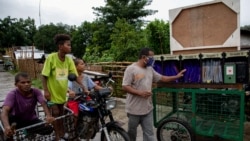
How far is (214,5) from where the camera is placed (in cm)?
417

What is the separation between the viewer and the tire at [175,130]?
3613 mm

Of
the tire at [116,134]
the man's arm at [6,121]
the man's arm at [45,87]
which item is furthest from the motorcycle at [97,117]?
the man's arm at [6,121]

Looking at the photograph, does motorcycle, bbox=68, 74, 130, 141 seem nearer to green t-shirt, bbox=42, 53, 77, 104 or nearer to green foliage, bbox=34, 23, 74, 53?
green t-shirt, bbox=42, 53, 77, 104

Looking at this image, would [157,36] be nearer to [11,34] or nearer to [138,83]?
[138,83]

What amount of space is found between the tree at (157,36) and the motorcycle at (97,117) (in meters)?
11.1

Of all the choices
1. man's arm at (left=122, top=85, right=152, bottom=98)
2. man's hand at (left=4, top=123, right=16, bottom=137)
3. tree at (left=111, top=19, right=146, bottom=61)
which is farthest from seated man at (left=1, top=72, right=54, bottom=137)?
tree at (left=111, top=19, right=146, bottom=61)

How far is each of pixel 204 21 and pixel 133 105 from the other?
2.00 meters

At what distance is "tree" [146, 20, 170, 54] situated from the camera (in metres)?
14.5

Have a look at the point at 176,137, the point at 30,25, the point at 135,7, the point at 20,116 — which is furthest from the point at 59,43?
the point at 30,25

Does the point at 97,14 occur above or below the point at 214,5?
above

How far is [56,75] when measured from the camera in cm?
344

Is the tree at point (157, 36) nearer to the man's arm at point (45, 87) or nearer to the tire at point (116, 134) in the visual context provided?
the tire at point (116, 134)

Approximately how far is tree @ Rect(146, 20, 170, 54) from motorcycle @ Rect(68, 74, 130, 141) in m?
11.1

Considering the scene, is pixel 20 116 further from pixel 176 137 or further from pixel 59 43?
pixel 176 137
